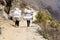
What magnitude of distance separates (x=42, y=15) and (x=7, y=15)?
3.67m

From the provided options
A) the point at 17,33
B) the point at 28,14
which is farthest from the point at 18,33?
the point at 28,14

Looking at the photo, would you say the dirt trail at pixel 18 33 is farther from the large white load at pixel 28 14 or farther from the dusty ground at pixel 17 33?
the large white load at pixel 28 14

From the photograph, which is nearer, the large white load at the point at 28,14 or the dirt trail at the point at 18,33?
the dirt trail at the point at 18,33

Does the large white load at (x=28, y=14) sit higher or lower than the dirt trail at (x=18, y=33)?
higher

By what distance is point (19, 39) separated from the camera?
1336 centimetres

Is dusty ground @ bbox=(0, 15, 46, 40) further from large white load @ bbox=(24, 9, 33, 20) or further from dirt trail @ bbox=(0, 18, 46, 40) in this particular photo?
large white load @ bbox=(24, 9, 33, 20)

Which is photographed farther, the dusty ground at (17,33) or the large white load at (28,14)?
the large white load at (28,14)

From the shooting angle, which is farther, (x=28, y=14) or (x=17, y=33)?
(x=28, y=14)

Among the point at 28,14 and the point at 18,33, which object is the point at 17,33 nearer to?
the point at 18,33

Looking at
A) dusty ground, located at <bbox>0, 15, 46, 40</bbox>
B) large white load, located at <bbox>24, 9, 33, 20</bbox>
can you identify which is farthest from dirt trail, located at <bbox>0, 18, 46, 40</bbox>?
large white load, located at <bbox>24, 9, 33, 20</bbox>

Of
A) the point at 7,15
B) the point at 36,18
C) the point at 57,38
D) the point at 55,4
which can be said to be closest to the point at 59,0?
the point at 55,4

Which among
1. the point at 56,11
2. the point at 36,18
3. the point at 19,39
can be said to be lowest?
the point at 56,11

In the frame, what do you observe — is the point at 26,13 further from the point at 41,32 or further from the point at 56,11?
the point at 56,11

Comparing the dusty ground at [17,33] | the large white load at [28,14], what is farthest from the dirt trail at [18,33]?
the large white load at [28,14]
